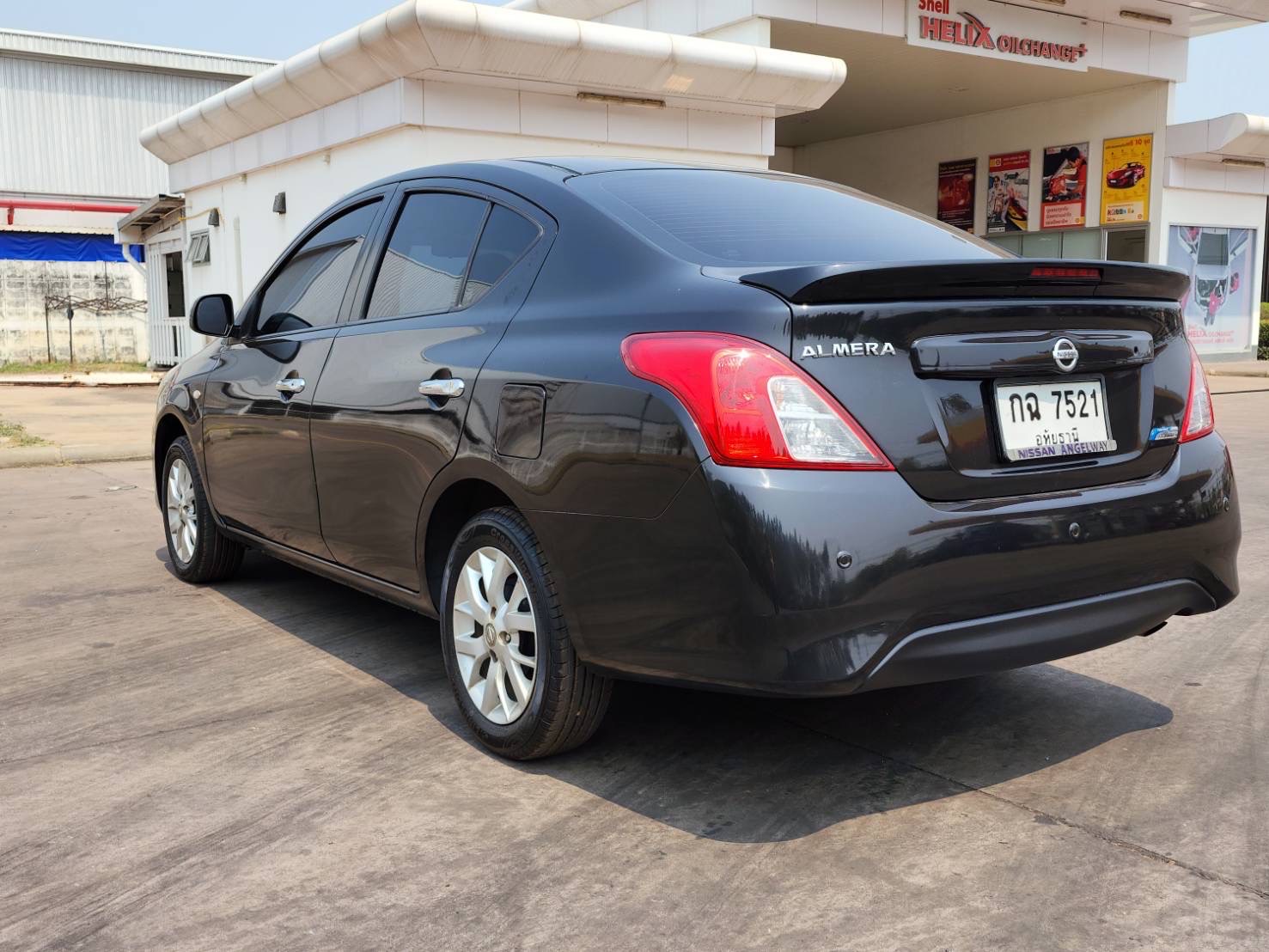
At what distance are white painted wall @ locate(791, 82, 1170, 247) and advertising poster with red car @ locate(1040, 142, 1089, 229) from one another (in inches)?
4.8

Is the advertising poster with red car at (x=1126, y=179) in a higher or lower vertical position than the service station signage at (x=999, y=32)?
lower

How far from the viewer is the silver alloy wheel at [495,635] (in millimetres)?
3223

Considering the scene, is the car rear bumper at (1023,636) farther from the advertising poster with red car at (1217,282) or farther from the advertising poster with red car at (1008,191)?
the advertising poster with red car at (1008,191)

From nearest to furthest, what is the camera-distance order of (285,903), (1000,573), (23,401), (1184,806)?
(285,903)
(1000,573)
(1184,806)
(23,401)

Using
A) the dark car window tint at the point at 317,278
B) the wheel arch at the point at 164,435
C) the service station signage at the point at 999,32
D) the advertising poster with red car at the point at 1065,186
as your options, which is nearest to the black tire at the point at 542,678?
the dark car window tint at the point at 317,278

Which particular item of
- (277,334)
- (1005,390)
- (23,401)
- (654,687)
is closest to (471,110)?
(23,401)

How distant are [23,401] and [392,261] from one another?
1440 cm

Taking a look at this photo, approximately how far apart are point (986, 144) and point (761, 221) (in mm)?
25072

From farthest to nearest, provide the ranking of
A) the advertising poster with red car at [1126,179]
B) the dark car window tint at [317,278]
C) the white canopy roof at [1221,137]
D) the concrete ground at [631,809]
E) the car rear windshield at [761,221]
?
1. the advertising poster with red car at [1126,179]
2. the white canopy roof at [1221,137]
3. the dark car window tint at [317,278]
4. the car rear windshield at [761,221]
5. the concrete ground at [631,809]

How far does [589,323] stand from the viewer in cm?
306

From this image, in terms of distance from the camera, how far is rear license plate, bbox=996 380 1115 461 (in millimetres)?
2867

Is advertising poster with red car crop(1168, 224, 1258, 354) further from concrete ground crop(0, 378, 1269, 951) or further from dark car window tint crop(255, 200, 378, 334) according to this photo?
dark car window tint crop(255, 200, 378, 334)

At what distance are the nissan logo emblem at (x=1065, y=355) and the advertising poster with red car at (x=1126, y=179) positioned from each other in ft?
74.9

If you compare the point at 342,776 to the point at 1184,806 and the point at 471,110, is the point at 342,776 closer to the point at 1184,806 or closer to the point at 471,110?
the point at 1184,806
